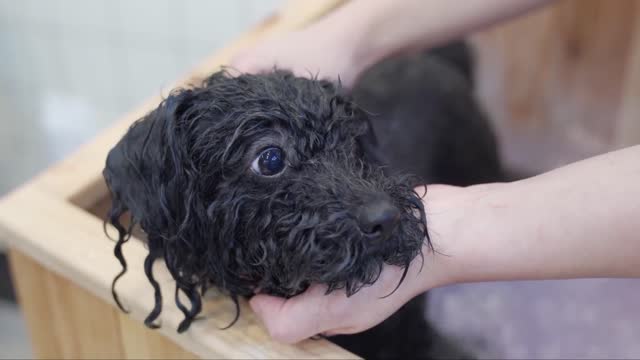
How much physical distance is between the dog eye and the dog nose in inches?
4.2

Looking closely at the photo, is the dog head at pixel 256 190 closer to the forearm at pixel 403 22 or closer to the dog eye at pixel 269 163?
the dog eye at pixel 269 163

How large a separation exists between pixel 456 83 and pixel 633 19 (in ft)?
1.67

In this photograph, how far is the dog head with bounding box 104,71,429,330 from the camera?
0.64m

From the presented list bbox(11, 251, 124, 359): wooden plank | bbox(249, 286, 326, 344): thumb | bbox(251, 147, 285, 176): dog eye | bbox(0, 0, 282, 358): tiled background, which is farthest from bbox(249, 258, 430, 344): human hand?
bbox(0, 0, 282, 358): tiled background

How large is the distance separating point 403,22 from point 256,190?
14.3 inches

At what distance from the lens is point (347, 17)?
95 centimetres

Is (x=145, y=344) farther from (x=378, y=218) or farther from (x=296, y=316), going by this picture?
(x=378, y=218)

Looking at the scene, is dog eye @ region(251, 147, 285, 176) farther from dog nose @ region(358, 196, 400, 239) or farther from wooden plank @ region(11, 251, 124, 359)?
wooden plank @ region(11, 251, 124, 359)

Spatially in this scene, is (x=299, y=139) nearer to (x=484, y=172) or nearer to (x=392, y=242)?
(x=392, y=242)

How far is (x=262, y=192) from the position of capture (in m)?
0.69

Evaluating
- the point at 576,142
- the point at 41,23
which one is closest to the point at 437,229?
the point at 576,142

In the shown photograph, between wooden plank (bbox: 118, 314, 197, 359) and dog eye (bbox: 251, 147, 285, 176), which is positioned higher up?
dog eye (bbox: 251, 147, 285, 176)

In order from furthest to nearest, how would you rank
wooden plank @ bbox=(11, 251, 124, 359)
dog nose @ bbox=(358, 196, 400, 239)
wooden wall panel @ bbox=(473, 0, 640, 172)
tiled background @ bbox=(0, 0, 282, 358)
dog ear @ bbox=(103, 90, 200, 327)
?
tiled background @ bbox=(0, 0, 282, 358)
wooden wall panel @ bbox=(473, 0, 640, 172)
wooden plank @ bbox=(11, 251, 124, 359)
dog ear @ bbox=(103, 90, 200, 327)
dog nose @ bbox=(358, 196, 400, 239)

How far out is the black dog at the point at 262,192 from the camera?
2.09 ft
